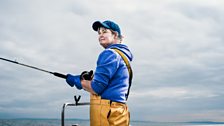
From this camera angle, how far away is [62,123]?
10.7 ft

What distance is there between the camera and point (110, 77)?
9.59 feet

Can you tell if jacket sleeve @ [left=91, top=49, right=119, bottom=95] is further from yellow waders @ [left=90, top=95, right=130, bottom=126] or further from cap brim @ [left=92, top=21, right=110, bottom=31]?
cap brim @ [left=92, top=21, right=110, bottom=31]

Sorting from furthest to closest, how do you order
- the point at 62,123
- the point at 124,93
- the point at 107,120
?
the point at 62,123
the point at 124,93
the point at 107,120

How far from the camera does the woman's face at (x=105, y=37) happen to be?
3.30 metres

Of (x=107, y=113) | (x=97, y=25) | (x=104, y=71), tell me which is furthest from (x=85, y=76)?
(x=97, y=25)

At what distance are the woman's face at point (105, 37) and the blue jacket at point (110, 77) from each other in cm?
31

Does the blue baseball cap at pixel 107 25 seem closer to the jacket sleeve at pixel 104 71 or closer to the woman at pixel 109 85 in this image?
the woman at pixel 109 85

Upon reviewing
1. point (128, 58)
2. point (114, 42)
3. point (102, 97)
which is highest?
point (114, 42)

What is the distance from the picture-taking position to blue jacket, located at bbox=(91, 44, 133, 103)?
2.89 metres

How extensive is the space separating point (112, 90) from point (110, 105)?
16 centimetres

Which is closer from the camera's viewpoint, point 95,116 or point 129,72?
point 95,116

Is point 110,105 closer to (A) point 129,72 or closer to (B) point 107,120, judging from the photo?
(B) point 107,120

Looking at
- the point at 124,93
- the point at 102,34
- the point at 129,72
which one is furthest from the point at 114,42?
the point at 124,93

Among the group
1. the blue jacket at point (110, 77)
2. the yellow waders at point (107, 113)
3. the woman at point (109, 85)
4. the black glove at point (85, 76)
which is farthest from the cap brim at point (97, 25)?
the yellow waders at point (107, 113)
